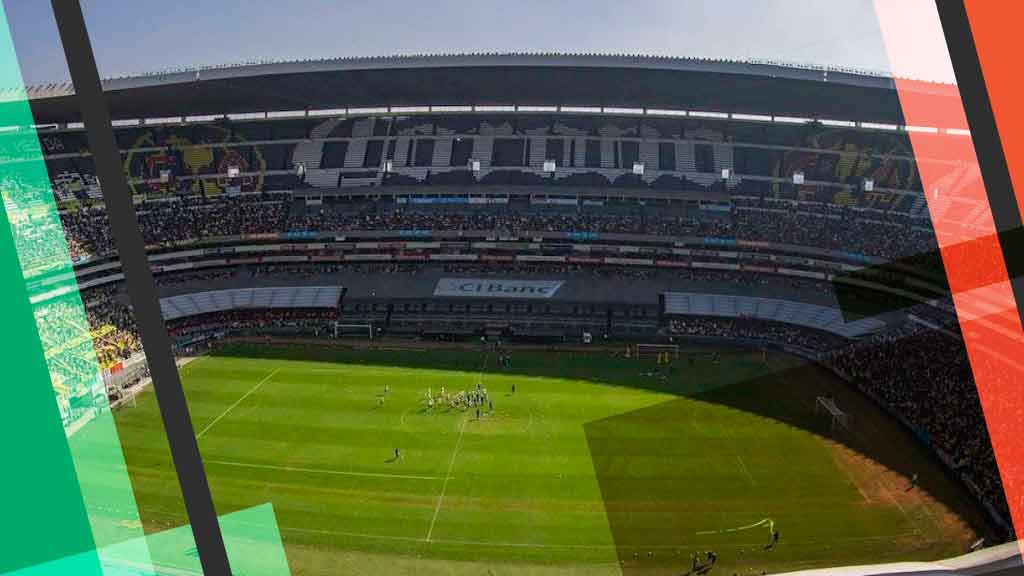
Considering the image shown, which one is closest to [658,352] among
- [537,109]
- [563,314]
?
[563,314]

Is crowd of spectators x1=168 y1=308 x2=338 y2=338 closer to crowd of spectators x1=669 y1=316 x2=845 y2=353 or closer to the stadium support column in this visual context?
crowd of spectators x1=669 y1=316 x2=845 y2=353

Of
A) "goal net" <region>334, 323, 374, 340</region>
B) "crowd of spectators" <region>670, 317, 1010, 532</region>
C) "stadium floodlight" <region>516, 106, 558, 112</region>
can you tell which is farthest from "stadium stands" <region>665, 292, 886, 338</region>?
"goal net" <region>334, 323, 374, 340</region>

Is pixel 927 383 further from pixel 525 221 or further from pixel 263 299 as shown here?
pixel 263 299

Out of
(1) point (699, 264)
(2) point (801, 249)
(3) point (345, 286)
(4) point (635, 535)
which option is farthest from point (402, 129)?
(4) point (635, 535)

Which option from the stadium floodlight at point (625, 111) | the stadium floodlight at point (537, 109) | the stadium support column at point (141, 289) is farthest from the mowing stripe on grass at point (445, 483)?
the stadium floodlight at point (625, 111)

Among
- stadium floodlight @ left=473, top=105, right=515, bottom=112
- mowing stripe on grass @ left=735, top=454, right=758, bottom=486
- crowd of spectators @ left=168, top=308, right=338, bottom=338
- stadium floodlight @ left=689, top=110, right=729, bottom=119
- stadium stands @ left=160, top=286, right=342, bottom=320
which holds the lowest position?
mowing stripe on grass @ left=735, top=454, right=758, bottom=486

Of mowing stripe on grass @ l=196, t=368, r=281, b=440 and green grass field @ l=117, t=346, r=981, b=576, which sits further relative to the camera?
mowing stripe on grass @ l=196, t=368, r=281, b=440

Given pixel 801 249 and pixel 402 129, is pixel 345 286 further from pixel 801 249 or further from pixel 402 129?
pixel 801 249
